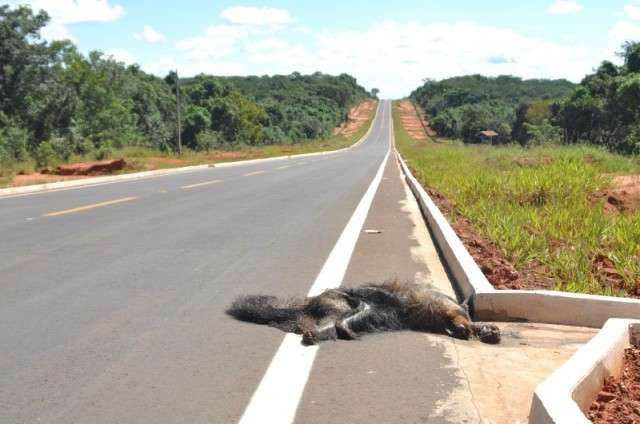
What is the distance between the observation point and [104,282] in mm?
6711

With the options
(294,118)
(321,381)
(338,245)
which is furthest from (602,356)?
(294,118)

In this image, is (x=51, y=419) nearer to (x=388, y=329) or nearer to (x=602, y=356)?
(x=388, y=329)

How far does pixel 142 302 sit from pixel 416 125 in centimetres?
15083

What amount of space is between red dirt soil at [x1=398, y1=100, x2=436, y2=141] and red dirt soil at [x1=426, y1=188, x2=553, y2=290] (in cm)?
10452

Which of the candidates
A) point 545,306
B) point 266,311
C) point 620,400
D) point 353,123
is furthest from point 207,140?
point 353,123

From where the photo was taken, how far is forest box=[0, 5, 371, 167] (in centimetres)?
4338

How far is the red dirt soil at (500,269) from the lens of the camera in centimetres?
640

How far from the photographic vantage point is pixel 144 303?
591 centimetres

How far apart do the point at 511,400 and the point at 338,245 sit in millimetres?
5300

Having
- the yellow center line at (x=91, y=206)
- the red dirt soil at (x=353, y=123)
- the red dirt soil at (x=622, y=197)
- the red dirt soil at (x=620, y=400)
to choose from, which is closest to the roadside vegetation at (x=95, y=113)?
the yellow center line at (x=91, y=206)

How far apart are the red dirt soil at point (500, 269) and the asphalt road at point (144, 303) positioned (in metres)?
1.02

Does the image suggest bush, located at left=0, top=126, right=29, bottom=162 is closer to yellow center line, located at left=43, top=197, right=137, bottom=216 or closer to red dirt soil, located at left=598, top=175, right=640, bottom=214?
yellow center line, located at left=43, top=197, right=137, bottom=216

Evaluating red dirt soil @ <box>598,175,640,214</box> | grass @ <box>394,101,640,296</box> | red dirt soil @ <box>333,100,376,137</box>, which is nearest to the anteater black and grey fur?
grass @ <box>394,101,640,296</box>

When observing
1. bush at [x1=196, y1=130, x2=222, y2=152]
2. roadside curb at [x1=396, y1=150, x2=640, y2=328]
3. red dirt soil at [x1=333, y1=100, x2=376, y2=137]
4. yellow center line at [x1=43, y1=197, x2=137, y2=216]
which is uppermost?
roadside curb at [x1=396, y1=150, x2=640, y2=328]
